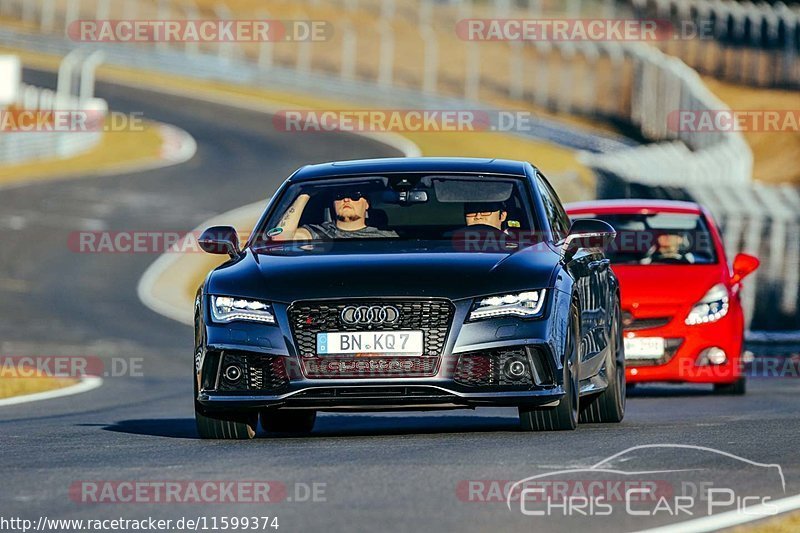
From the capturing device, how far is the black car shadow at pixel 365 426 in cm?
1048

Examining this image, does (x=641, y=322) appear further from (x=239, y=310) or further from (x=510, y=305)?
(x=239, y=310)

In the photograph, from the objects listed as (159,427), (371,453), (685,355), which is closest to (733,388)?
(685,355)

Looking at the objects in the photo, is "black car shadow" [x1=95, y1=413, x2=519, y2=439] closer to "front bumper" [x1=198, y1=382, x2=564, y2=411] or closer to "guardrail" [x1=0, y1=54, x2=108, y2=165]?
"front bumper" [x1=198, y1=382, x2=564, y2=411]

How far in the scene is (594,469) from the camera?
7.81m

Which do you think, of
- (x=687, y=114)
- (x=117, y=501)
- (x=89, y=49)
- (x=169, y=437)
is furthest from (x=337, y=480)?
(x=89, y=49)

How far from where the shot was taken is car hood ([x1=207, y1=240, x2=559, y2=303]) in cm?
923

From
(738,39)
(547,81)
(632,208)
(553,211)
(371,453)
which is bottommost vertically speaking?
(371,453)

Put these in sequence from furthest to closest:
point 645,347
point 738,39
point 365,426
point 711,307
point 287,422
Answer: point 738,39, point 711,307, point 645,347, point 365,426, point 287,422

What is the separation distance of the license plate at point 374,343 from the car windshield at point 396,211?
0.90 m

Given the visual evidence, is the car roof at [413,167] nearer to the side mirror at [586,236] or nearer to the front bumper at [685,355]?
the side mirror at [586,236]

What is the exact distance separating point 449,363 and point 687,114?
36.2 meters

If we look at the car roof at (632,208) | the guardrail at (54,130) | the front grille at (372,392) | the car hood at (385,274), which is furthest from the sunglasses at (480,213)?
the guardrail at (54,130)

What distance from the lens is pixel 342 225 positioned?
10305mm

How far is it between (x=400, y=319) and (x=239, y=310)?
86cm
